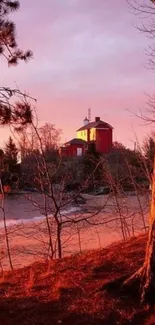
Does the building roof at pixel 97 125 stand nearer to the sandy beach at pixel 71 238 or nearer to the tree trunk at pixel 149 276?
the sandy beach at pixel 71 238

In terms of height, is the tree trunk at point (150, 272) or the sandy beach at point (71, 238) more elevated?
the tree trunk at point (150, 272)

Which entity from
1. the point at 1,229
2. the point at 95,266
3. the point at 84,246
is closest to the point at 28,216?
the point at 1,229

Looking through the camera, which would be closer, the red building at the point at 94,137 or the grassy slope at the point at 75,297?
the grassy slope at the point at 75,297

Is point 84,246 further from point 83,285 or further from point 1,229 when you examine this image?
point 83,285

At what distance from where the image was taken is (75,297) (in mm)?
4859

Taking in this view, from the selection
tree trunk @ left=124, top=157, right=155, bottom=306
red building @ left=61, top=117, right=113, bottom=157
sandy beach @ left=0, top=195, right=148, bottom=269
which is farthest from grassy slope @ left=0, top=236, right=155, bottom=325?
red building @ left=61, top=117, right=113, bottom=157

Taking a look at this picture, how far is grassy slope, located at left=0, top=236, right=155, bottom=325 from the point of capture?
4.36 metres

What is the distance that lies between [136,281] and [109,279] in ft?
1.42

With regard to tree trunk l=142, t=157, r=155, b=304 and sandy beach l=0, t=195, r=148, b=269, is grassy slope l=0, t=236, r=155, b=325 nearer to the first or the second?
tree trunk l=142, t=157, r=155, b=304

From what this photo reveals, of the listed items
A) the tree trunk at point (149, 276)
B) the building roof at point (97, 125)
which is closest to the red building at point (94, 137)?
the building roof at point (97, 125)

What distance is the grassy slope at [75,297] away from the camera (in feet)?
14.3

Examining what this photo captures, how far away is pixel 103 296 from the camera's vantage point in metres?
4.77

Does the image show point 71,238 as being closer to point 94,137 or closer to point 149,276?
point 149,276

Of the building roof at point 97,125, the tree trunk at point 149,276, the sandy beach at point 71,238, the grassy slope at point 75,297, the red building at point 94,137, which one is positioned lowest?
the sandy beach at point 71,238
